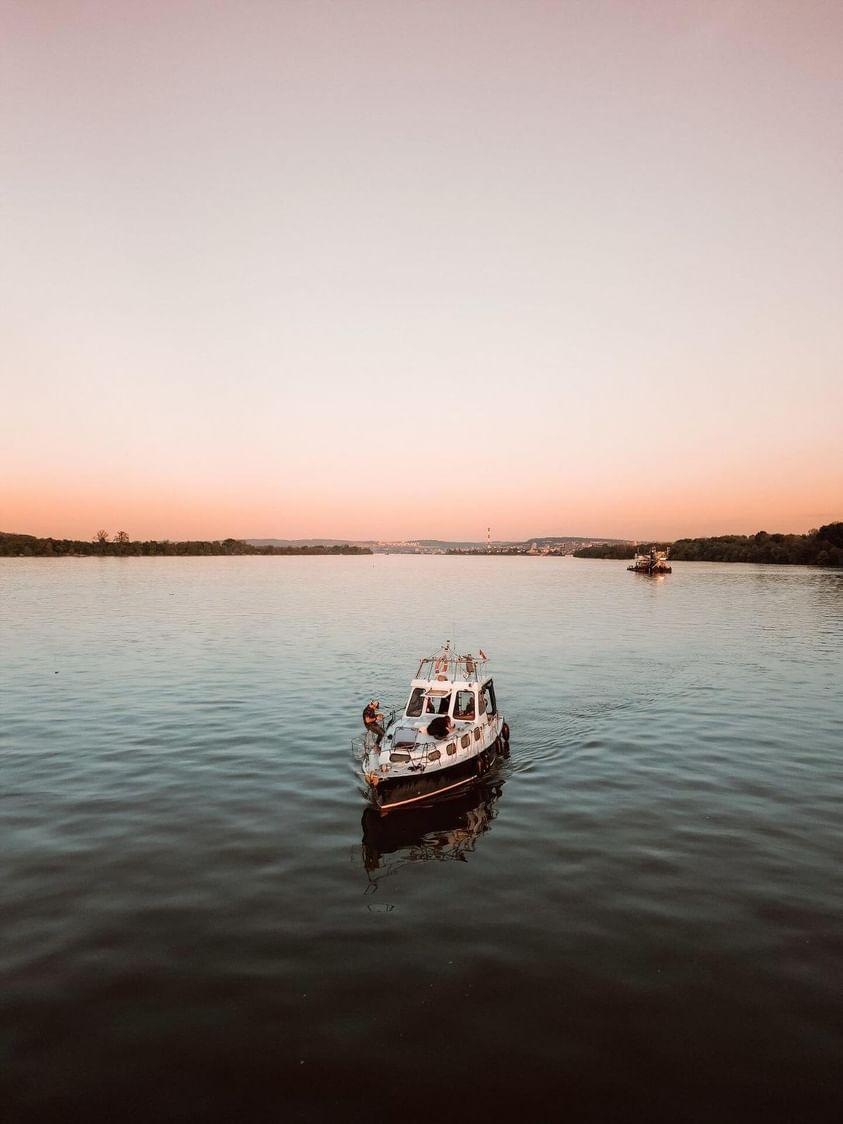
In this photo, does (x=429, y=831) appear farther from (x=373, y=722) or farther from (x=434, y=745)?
(x=373, y=722)

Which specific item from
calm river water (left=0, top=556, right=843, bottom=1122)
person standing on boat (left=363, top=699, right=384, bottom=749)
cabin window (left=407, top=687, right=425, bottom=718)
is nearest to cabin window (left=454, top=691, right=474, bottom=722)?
cabin window (left=407, top=687, right=425, bottom=718)

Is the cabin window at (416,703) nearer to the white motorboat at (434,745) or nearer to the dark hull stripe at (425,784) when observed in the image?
the white motorboat at (434,745)

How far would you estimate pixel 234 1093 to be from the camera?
12078 millimetres

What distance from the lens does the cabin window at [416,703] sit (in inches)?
1254

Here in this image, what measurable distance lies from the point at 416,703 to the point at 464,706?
2.46 metres

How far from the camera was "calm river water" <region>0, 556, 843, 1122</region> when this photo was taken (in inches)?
490

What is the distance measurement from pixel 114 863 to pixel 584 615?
90073 millimetres

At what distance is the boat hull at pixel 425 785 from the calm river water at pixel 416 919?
917 mm

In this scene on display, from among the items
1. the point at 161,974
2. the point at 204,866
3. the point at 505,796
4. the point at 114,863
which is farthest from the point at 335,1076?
the point at 505,796

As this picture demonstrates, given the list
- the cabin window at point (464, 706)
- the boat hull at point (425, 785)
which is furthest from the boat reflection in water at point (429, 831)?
the cabin window at point (464, 706)

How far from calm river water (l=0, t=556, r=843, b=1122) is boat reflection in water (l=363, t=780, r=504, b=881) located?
0.45 feet

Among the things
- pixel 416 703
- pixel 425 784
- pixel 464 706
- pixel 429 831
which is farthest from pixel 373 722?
pixel 429 831

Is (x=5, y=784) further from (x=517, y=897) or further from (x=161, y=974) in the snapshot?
(x=517, y=897)

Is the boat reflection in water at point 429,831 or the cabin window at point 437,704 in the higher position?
the cabin window at point 437,704
